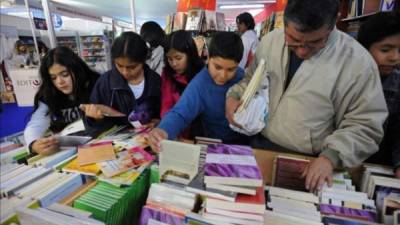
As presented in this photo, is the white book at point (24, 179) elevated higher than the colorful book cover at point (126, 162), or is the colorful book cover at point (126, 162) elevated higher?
the white book at point (24, 179)

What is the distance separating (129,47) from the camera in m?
1.26

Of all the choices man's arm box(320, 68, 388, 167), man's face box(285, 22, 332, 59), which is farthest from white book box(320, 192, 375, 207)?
man's face box(285, 22, 332, 59)

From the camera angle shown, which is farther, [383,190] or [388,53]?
[388,53]

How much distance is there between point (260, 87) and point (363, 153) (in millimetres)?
434

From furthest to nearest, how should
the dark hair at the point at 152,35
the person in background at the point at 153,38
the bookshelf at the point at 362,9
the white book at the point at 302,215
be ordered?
the dark hair at the point at 152,35
the person in background at the point at 153,38
the bookshelf at the point at 362,9
the white book at the point at 302,215

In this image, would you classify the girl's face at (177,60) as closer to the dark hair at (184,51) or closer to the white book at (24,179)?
the dark hair at (184,51)

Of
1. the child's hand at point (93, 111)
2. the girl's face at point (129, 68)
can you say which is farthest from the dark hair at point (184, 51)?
the child's hand at point (93, 111)

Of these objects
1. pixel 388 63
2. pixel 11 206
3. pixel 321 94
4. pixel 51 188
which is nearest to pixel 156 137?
pixel 51 188

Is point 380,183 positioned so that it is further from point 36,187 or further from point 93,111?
point 93,111

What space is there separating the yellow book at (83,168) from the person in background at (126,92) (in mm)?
395

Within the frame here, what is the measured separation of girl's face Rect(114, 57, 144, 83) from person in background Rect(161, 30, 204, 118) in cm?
18

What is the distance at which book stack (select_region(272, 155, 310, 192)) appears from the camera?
0.95 m

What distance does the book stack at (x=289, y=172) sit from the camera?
95 cm

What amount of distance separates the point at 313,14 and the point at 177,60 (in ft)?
2.85
